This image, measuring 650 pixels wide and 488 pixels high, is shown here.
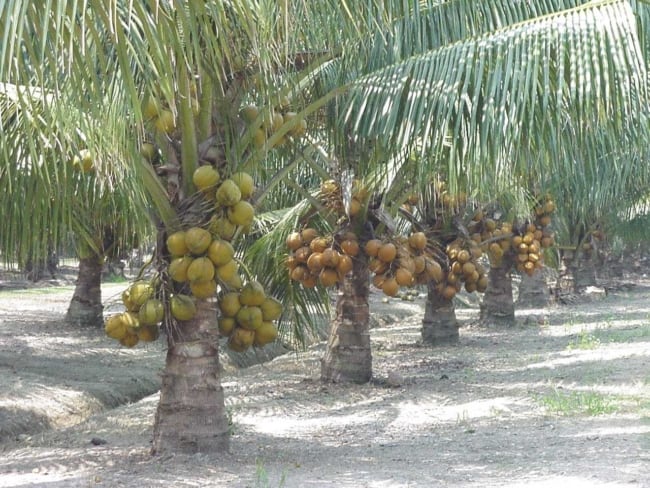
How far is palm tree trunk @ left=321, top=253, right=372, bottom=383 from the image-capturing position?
9820 millimetres

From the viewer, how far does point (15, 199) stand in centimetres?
651

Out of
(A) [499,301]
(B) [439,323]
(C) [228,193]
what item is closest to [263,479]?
(C) [228,193]

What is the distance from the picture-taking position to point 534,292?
2200 centimetres

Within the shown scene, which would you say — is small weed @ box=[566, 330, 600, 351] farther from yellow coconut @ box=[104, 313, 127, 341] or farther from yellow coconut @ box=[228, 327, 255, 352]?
yellow coconut @ box=[104, 313, 127, 341]

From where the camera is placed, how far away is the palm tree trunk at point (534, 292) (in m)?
21.9

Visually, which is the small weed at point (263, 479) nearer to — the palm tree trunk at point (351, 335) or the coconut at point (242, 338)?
the coconut at point (242, 338)

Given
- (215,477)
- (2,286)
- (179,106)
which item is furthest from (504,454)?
(2,286)

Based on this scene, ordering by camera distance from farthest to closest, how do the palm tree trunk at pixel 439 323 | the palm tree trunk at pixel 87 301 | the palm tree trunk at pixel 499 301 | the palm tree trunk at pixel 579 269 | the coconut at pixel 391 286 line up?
the palm tree trunk at pixel 579 269 < the palm tree trunk at pixel 499 301 < the palm tree trunk at pixel 87 301 < the palm tree trunk at pixel 439 323 < the coconut at pixel 391 286

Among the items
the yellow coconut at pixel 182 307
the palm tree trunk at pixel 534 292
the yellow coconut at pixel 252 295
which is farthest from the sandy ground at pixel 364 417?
the palm tree trunk at pixel 534 292

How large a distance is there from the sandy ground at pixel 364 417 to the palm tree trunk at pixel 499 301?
7.10 ft

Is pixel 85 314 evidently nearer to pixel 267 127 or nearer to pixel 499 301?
pixel 499 301

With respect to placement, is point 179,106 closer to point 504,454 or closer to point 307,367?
point 504,454

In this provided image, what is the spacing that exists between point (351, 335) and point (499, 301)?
25.5ft

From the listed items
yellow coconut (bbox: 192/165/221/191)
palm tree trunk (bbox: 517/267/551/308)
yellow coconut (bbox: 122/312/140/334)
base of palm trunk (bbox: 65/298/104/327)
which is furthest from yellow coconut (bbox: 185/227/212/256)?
palm tree trunk (bbox: 517/267/551/308)
